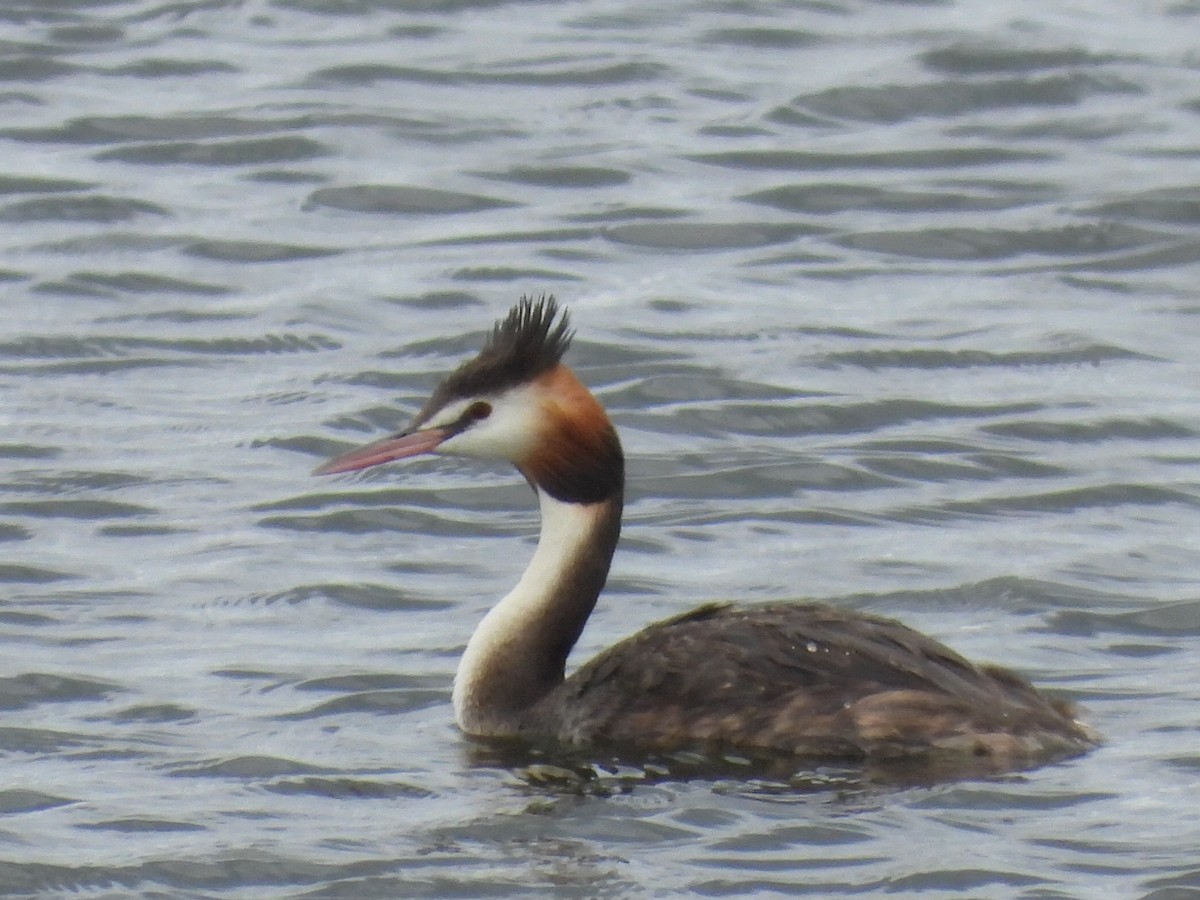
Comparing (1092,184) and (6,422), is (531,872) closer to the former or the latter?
(6,422)

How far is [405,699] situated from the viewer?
336 inches

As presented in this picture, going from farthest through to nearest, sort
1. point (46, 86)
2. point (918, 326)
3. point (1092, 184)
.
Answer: point (46, 86), point (1092, 184), point (918, 326)

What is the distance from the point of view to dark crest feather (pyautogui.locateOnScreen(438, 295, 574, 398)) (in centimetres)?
823

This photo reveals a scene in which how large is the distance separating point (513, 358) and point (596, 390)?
3.52 m

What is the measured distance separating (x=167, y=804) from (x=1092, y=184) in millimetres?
8556

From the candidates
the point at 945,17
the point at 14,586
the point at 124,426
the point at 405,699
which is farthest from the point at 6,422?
the point at 945,17

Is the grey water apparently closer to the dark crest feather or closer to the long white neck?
the long white neck

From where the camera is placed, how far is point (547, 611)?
8438mm

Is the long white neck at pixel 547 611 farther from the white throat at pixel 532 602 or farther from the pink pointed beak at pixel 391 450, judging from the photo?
the pink pointed beak at pixel 391 450

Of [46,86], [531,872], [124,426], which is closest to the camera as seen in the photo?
[531,872]

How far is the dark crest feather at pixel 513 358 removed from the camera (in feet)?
27.0

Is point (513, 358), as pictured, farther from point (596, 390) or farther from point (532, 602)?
point (596, 390)

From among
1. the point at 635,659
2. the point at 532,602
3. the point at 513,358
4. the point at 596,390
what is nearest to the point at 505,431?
the point at 513,358

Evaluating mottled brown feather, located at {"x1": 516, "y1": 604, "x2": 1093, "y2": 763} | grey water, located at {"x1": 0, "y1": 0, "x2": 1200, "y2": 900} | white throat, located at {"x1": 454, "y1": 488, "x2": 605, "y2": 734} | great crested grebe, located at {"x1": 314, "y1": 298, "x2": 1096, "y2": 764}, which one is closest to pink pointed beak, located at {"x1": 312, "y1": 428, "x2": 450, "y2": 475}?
great crested grebe, located at {"x1": 314, "y1": 298, "x2": 1096, "y2": 764}
